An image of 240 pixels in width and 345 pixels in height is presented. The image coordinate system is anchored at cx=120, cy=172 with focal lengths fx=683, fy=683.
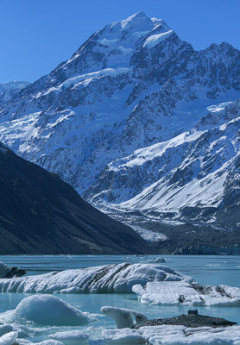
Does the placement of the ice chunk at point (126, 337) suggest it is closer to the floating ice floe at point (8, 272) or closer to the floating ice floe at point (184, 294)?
the floating ice floe at point (184, 294)

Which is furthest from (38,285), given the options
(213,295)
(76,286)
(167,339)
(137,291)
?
(167,339)

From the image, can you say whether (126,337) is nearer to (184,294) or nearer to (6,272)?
(184,294)

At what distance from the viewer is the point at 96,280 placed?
58.8 meters

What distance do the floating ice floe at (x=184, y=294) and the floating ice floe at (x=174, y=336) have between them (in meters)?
14.2

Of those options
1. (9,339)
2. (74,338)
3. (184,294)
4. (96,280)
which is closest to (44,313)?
(74,338)

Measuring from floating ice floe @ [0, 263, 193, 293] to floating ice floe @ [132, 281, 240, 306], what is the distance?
2.21m

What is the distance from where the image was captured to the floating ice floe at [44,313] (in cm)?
3827

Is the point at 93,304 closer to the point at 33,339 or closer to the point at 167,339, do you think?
the point at 33,339

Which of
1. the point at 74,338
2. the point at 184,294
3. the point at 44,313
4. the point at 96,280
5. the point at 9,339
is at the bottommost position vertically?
the point at 74,338

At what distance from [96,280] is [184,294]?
11198 millimetres

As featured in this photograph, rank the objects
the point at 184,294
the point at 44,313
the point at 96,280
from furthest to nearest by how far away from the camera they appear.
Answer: the point at 96,280, the point at 184,294, the point at 44,313

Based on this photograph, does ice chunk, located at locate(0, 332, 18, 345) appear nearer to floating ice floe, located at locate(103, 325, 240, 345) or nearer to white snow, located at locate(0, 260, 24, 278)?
floating ice floe, located at locate(103, 325, 240, 345)

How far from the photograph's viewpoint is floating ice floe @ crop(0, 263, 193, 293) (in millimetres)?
57591

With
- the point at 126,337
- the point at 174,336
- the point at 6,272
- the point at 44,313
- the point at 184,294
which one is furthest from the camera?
the point at 6,272
